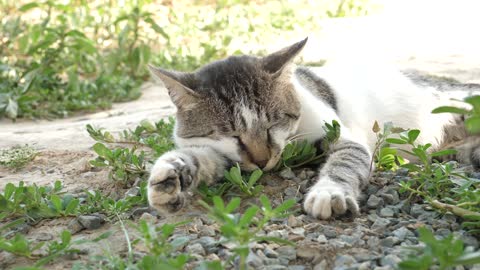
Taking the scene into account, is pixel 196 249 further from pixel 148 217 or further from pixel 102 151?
pixel 102 151

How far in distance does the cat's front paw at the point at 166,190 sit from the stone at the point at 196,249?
0.36 metres

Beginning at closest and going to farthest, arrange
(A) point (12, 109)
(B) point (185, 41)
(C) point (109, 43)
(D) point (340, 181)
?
1. (D) point (340, 181)
2. (A) point (12, 109)
3. (B) point (185, 41)
4. (C) point (109, 43)

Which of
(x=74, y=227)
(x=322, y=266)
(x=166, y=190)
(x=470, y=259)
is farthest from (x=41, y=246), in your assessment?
(x=470, y=259)

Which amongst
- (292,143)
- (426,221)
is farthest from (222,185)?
(426,221)

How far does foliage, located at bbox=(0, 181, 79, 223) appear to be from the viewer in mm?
2410

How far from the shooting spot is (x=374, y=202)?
95.0 inches

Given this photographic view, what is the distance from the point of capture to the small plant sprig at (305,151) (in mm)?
2836

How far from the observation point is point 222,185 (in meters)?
2.59

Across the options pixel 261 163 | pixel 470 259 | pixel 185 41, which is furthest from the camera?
pixel 185 41

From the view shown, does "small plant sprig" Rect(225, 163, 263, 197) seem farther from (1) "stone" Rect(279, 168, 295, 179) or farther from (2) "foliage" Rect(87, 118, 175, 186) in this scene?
(2) "foliage" Rect(87, 118, 175, 186)

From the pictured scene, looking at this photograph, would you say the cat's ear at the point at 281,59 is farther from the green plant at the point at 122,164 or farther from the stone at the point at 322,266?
the stone at the point at 322,266

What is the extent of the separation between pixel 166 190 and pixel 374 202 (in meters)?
0.91

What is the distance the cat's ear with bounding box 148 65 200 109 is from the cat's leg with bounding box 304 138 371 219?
0.79 metres

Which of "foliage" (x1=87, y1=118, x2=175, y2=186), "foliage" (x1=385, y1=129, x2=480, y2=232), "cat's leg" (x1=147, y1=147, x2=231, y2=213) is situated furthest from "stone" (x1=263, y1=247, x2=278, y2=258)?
"foliage" (x1=87, y1=118, x2=175, y2=186)
